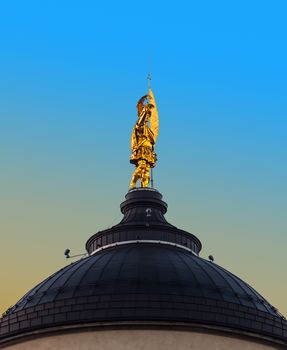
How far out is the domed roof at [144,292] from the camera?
60188mm

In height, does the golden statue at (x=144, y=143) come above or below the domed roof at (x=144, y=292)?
above

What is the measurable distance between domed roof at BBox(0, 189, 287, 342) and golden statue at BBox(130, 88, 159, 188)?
9.03 m

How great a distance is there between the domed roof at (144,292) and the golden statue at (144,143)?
29.6ft

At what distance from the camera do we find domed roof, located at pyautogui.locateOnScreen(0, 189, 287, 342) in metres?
60.2

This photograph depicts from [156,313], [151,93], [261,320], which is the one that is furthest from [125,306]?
[151,93]

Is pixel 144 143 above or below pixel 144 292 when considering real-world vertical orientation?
above

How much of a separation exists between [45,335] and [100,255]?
8324mm

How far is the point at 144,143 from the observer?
3145 inches

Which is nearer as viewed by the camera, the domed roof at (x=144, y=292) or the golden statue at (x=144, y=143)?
the domed roof at (x=144, y=292)

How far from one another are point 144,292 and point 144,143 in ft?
66.7

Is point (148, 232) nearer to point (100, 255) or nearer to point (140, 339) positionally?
point (100, 255)

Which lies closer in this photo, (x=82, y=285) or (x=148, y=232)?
(x=82, y=285)

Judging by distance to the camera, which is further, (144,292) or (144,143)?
(144,143)

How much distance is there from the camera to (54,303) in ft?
203
